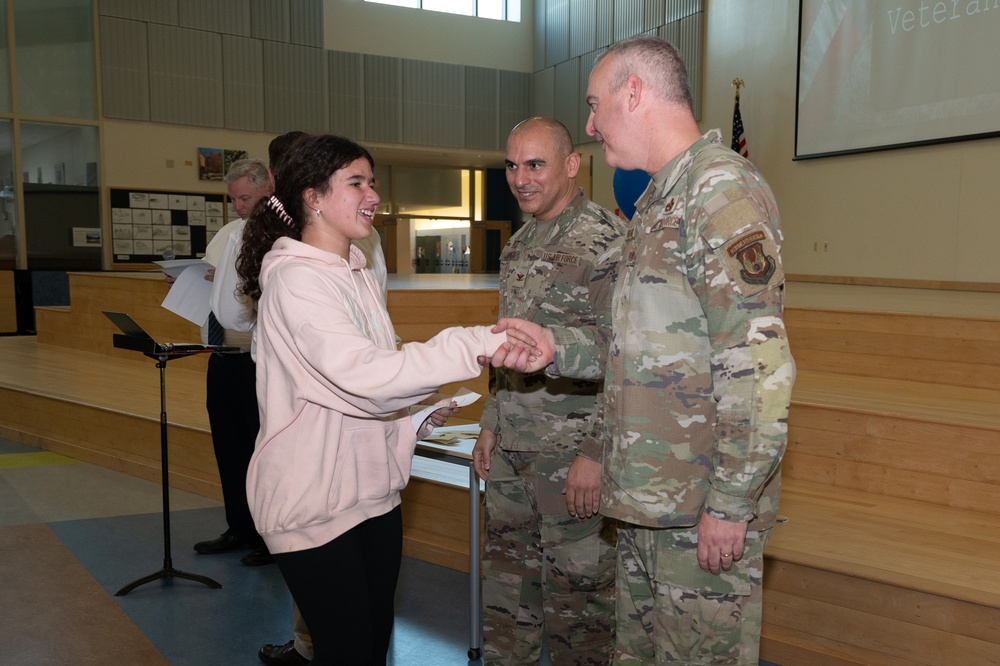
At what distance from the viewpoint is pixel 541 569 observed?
2.46 metres

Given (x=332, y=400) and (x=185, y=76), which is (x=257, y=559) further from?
(x=185, y=76)

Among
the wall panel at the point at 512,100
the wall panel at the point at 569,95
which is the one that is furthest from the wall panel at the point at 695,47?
the wall panel at the point at 512,100

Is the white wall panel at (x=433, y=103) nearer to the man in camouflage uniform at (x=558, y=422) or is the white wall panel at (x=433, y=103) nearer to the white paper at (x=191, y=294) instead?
the white paper at (x=191, y=294)

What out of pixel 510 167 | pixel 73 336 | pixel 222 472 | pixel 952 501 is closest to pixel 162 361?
pixel 222 472

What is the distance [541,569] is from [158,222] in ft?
40.8

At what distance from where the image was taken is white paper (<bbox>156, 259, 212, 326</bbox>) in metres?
3.59

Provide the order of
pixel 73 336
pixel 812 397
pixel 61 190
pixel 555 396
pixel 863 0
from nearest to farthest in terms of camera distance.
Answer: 1. pixel 555 396
2. pixel 812 397
3. pixel 73 336
4. pixel 863 0
5. pixel 61 190

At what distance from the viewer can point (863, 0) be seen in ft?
31.6

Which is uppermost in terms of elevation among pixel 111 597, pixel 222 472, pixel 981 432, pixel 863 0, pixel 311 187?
pixel 863 0

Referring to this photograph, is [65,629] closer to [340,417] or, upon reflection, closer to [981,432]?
[340,417]

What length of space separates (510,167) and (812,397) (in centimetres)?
202

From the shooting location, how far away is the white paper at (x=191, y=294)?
3586 mm

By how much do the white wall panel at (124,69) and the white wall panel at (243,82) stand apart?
1.26m

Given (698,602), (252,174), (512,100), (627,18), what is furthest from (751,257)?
(512,100)
